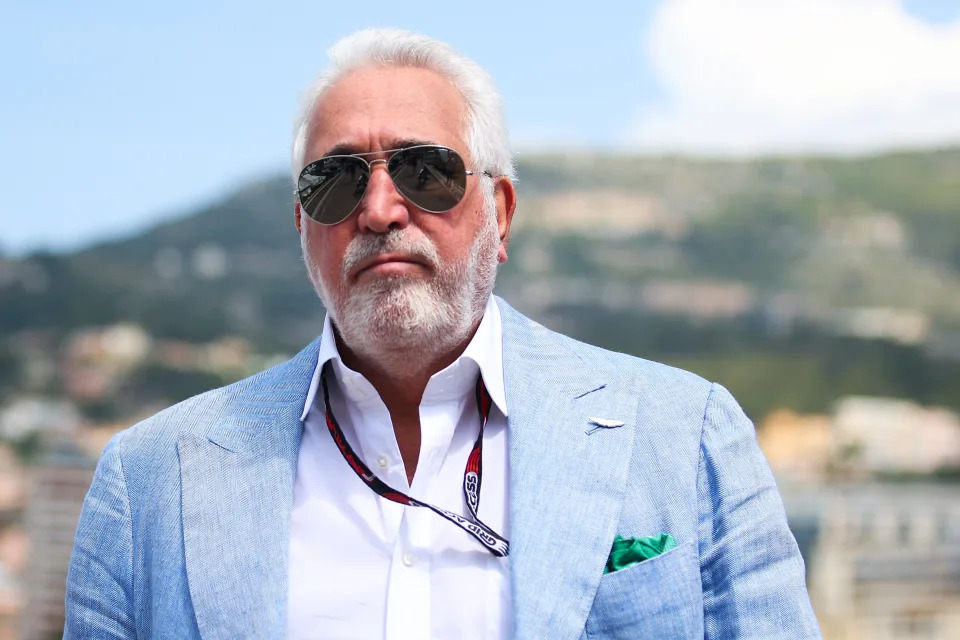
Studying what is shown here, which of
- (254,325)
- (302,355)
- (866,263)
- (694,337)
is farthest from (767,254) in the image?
(302,355)

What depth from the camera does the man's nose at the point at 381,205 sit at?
2.09 metres

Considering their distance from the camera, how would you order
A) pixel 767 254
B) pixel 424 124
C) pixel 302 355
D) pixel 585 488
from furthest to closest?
pixel 767 254 < pixel 302 355 < pixel 424 124 < pixel 585 488

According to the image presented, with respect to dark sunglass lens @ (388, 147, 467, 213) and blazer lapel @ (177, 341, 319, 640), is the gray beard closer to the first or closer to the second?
dark sunglass lens @ (388, 147, 467, 213)

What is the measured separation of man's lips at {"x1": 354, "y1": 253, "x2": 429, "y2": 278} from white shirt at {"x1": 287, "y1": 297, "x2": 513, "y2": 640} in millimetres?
206

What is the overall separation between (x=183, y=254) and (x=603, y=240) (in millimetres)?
31617

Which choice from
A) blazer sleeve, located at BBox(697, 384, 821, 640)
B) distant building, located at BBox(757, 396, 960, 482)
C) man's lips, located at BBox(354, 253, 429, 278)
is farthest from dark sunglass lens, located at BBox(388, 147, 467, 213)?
distant building, located at BBox(757, 396, 960, 482)

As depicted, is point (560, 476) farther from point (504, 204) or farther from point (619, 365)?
point (504, 204)

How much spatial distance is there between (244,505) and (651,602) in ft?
2.56

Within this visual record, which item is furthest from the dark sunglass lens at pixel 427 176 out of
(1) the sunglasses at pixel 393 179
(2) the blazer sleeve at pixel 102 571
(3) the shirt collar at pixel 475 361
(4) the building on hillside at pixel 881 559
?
(4) the building on hillside at pixel 881 559

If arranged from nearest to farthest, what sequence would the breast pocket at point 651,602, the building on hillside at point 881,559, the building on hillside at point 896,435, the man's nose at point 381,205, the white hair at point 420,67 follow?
the breast pocket at point 651,602
the man's nose at point 381,205
the white hair at point 420,67
the building on hillside at point 881,559
the building on hillside at point 896,435

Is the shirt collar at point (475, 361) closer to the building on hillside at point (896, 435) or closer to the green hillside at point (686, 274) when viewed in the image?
the green hillside at point (686, 274)

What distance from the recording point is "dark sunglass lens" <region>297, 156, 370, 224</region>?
212 cm

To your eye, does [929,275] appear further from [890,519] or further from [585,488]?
[585,488]

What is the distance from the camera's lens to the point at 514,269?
7856cm
